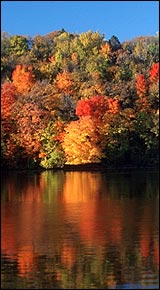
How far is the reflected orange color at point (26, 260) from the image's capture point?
8.28m

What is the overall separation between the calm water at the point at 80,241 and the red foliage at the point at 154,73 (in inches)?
836

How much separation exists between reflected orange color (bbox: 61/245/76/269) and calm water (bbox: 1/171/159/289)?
16 millimetres

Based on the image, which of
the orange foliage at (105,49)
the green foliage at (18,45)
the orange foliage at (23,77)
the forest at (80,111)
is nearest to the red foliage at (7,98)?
the forest at (80,111)

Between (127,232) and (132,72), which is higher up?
(132,72)

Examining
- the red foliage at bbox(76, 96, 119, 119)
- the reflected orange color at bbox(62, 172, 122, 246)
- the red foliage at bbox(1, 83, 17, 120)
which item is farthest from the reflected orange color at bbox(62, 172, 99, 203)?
the red foliage at bbox(76, 96, 119, 119)

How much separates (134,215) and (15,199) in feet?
19.6

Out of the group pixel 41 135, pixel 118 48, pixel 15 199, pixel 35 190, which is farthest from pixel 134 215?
pixel 118 48

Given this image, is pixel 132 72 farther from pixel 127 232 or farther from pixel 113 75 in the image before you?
pixel 127 232

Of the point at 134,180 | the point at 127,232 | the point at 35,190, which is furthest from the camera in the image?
the point at 134,180

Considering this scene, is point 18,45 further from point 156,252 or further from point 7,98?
point 156,252

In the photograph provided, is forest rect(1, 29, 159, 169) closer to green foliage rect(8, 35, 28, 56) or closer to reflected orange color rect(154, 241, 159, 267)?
green foliage rect(8, 35, 28, 56)

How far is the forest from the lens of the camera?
3503 cm

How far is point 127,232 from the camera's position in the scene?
11.5 meters

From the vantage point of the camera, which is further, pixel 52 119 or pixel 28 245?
pixel 52 119
